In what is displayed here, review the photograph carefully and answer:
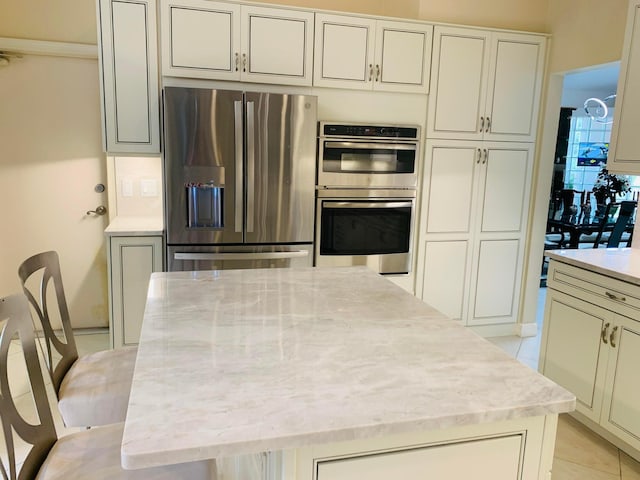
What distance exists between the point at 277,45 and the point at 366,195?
1.16 m

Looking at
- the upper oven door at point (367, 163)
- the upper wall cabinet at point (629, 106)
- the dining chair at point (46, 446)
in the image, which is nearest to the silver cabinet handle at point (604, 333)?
the upper wall cabinet at point (629, 106)

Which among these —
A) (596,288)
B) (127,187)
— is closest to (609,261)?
(596,288)

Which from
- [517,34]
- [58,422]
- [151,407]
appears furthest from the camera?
[517,34]

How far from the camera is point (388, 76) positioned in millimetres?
3391

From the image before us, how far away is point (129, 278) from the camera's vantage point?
121 inches

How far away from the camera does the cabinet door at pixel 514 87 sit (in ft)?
11.8

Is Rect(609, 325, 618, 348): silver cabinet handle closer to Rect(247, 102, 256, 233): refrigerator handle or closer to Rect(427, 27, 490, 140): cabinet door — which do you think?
Rect(427, 27, 490, 140): cabinet door

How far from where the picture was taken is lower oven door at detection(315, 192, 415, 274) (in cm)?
334

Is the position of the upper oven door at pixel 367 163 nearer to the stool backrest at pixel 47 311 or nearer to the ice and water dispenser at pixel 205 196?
the ice and water dispenser at pixel 205 196

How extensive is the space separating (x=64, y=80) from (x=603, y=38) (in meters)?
3.78

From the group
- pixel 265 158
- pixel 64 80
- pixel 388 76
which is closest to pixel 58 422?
pixel 265 158

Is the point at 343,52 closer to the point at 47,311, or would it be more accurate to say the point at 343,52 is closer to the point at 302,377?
the point at 47,311

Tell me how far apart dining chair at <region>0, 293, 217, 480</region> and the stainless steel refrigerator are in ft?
5.71

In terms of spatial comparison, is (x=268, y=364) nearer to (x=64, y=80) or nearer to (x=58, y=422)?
(x=58, y=422)
